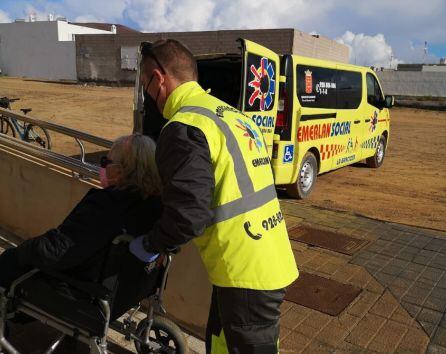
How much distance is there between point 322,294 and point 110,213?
2.34 meters

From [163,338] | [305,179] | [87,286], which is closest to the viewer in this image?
[87,286]

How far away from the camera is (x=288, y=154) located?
648cm

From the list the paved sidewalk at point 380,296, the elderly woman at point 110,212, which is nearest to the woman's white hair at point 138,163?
the elderly woman at point 110,212

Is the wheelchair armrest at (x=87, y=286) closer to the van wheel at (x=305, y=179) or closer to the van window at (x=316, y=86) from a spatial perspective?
the van window at (x=316, y=86)

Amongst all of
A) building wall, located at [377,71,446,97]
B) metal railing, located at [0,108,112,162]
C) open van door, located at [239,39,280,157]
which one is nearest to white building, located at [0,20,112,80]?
building wall, located at [377,71,446,97]

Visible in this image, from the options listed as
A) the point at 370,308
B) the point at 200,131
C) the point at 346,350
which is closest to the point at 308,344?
the point at 346,350

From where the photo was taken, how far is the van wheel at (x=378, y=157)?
9.77 metres

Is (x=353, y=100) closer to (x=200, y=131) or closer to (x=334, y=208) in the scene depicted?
(x=334, y=208)

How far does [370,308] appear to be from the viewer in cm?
370

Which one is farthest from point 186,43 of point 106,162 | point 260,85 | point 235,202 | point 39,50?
point 235,202

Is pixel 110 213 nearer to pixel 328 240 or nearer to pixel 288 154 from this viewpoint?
pixel 328 240

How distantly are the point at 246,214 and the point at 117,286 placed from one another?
87 centimetres

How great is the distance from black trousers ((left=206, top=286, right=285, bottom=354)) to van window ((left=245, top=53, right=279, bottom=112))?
384 cm

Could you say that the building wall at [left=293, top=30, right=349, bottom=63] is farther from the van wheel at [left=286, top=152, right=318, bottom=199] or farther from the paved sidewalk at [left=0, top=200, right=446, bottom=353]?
the paved sidewalk at [left=0, top=200, right=446, bottom=353]
